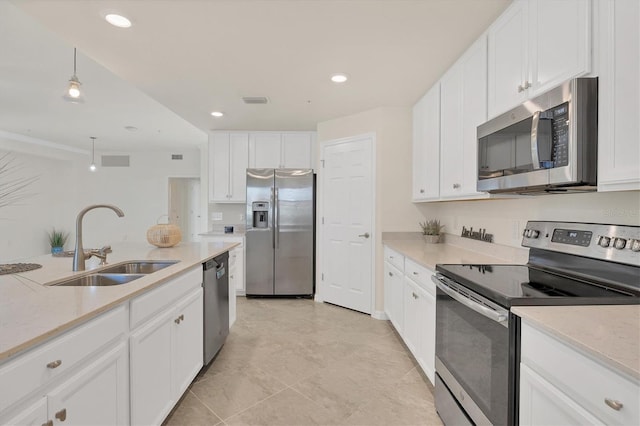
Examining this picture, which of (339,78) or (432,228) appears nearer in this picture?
(339,78)

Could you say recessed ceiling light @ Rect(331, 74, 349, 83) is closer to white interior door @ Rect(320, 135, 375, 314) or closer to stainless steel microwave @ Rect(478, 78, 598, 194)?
white interior door @ Rect(320, 135, 375, 314)

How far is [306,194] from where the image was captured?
15.3 ft

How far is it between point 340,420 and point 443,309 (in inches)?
35.3

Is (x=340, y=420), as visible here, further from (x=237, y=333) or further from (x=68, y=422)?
(x=237, y=333)

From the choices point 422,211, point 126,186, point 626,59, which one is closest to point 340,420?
point 626,59

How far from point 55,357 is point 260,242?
3.67 metres

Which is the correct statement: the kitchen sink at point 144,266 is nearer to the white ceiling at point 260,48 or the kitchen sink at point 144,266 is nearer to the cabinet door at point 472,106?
the white ceiling at point 260,48

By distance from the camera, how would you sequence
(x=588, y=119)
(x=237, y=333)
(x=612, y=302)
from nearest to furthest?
Result: (x=612, y=302) → (x=588, y=119) → (x=237, y=333)

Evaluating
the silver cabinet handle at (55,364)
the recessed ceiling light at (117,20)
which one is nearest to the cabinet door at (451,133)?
the recessed ceiling light at (117,20)

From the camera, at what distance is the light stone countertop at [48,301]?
0.97 metres

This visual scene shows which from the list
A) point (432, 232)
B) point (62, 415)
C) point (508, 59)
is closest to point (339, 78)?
point (508, 59)

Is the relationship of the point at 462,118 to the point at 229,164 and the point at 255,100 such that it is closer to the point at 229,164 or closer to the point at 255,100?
the point at 255,100

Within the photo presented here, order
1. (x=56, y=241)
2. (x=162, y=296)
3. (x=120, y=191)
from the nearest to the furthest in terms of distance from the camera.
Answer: (x=162, y=296) → (x=56, y=241) → (x=120, y=191)

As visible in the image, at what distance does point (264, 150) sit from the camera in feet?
16.6
